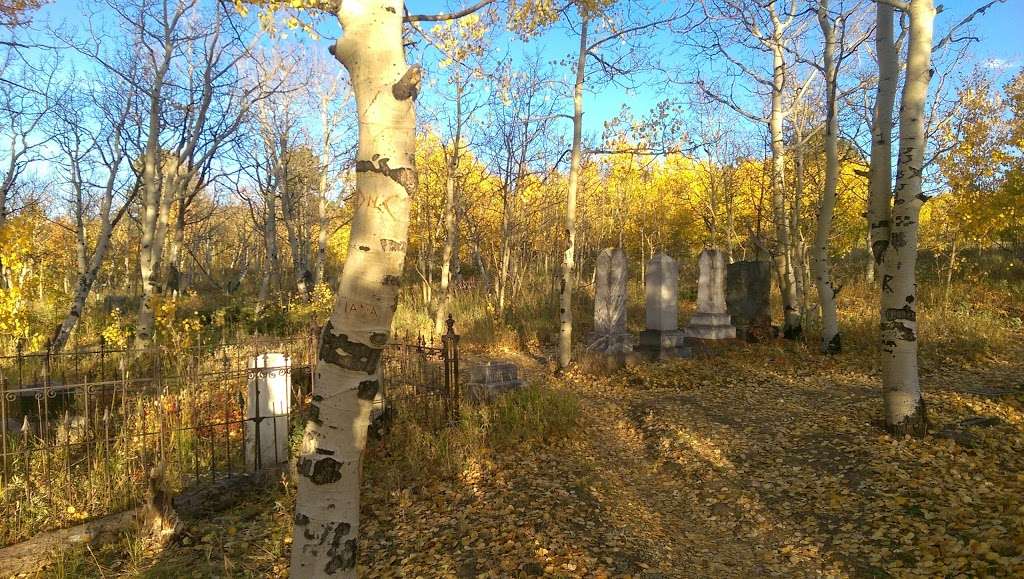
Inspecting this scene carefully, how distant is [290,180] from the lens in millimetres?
17578

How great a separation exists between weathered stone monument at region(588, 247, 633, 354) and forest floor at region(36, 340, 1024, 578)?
13.0 ft

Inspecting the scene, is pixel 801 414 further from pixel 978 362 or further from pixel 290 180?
pixel 290 180

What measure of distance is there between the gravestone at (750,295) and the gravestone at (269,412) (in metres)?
9.81

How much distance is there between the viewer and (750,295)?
12.6 metres

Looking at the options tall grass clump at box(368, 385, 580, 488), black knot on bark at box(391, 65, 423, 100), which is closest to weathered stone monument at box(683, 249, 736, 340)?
tall grass clump at box(368, 385, 580, 488)

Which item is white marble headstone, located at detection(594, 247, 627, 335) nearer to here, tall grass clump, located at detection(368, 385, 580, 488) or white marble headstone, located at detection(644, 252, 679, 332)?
white marble headstone, located at detection(644, 252, 679, 332)

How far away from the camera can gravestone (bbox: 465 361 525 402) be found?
723 cm

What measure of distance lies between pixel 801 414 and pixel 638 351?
4359 mm

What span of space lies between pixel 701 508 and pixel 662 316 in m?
6.44

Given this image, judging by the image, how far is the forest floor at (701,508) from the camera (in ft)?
11.7

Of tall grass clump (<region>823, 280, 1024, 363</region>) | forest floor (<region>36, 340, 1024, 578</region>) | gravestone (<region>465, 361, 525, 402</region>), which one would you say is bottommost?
forest floor (<region>36, 340, 1024, 578</region>)

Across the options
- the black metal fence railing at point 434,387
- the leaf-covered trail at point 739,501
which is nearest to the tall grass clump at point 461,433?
the black metal fence railing at point 434,387

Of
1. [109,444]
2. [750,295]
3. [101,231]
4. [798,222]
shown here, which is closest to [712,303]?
[750,295]

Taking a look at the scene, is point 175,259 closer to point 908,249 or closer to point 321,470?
point 321,470
